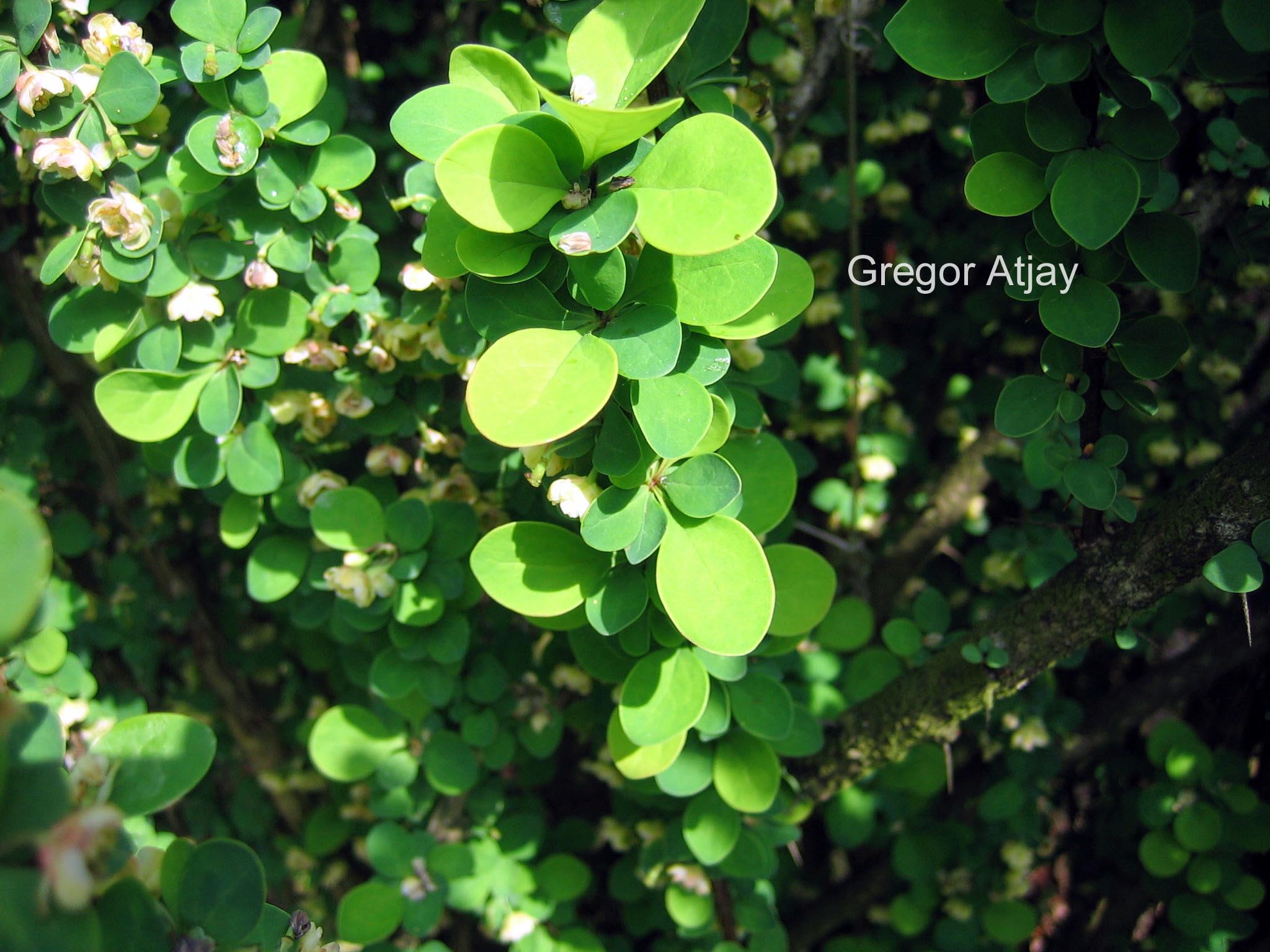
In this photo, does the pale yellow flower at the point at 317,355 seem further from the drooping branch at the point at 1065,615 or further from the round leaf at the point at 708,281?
the drooping branch at the point at 1065,615

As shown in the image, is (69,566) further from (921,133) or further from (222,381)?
(921,133)

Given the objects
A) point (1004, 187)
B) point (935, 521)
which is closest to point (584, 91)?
point (1004, 187)

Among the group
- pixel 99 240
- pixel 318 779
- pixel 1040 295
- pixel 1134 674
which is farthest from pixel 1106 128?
pixel 318 779

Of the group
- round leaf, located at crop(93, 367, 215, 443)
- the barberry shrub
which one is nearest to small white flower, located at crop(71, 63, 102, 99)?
the barberry shrub

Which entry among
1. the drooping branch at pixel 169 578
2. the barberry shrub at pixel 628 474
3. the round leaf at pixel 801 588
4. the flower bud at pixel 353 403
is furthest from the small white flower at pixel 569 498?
the drooping branch at pixel 169 578

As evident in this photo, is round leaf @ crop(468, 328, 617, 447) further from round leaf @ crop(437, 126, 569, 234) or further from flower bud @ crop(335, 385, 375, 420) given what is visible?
flower bud @ crop(335, 385, 375, 420)

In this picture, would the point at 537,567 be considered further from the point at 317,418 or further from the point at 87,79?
the point at 87,79
